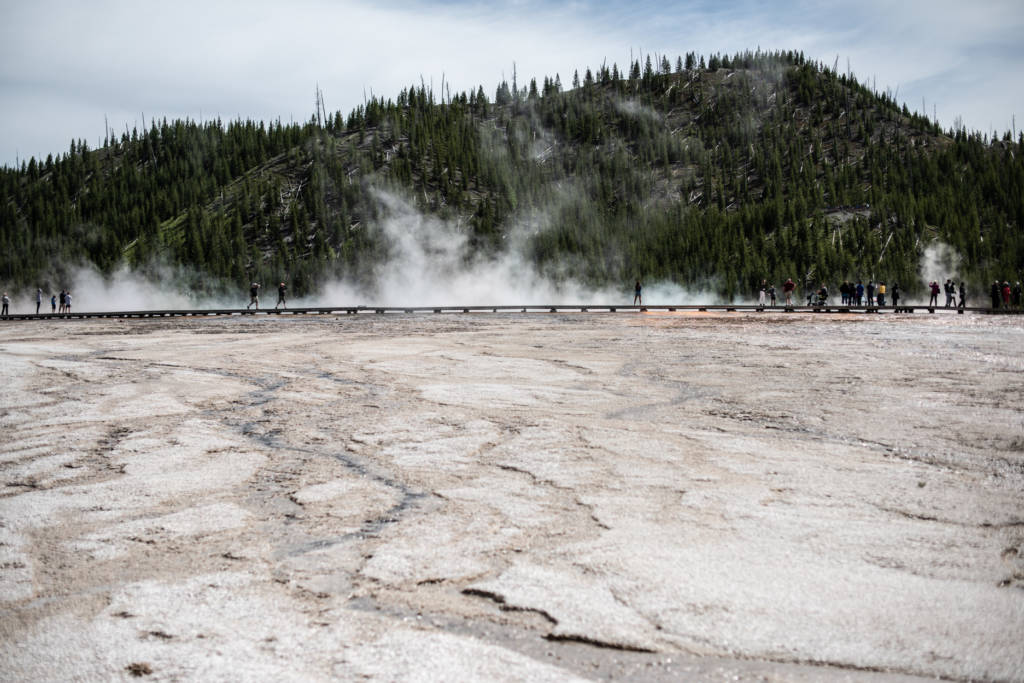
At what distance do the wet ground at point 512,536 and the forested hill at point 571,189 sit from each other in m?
83.4

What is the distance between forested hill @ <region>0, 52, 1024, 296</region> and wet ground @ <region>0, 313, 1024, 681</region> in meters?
83.4

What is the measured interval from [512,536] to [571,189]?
135m

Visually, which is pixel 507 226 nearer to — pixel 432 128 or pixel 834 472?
pixel 432 128

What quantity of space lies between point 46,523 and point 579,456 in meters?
3.84

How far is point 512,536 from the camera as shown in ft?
14.2

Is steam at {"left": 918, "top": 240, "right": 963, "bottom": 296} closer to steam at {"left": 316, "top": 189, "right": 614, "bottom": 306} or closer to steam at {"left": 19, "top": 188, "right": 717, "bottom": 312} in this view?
steam at {"left": 19, "top": 188, "right": 717, "bottom": 312}

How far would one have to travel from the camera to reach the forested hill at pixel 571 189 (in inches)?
3762

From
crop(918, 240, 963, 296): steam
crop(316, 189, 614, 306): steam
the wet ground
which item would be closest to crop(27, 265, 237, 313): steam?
crop(316, 189, 614, 306): steam

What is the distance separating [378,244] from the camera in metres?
110

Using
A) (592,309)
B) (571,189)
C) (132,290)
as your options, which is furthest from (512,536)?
(571,189)

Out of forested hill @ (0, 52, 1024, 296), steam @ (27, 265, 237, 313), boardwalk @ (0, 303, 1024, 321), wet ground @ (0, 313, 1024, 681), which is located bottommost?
wet ground @ (0, 313, 1024, 681)

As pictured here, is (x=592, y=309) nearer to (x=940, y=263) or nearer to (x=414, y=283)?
(x=414, y=283)

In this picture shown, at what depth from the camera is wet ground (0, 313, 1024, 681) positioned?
303 centimetres

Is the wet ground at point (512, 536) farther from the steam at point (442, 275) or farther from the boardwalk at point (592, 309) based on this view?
the steam at point (442, 275)
